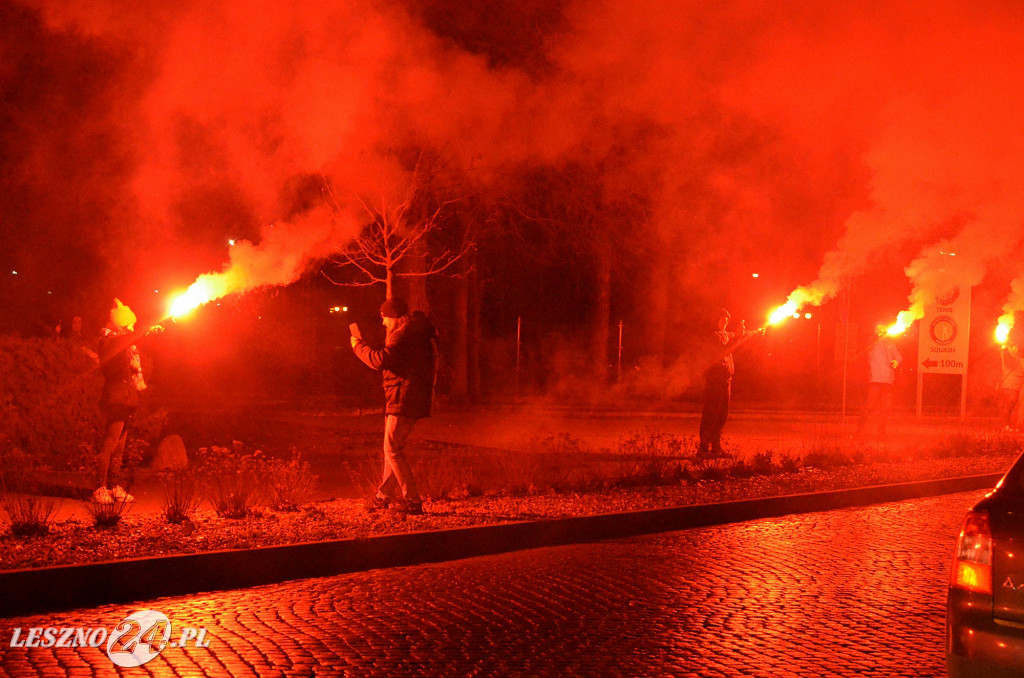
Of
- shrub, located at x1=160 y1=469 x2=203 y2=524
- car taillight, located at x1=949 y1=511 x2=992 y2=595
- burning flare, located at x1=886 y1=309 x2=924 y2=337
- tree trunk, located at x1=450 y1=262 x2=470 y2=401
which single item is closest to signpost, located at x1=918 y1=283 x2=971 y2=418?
burning flare, located at x1=886 y1=309 x2=924 y2=337

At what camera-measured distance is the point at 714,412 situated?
15352mm

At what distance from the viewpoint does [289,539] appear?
8.50m

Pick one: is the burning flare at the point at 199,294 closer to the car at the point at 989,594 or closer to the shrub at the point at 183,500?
the shrub at the point at 183,500

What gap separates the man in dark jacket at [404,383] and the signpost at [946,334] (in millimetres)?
17921

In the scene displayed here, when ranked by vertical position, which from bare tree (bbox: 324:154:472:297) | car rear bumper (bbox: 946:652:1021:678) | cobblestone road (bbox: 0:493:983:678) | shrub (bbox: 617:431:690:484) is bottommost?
cobblestone road (bbox: 0:493:983:678)

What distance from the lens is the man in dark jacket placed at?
976 centimetres

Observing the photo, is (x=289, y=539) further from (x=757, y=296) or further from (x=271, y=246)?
(x=757, y=296)

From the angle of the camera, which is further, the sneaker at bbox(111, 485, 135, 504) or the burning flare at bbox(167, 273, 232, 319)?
the burning flare at bbox(167, 273, 232, 319)

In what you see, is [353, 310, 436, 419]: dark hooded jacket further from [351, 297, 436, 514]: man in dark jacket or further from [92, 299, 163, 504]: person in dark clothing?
[92, 299, 163, 504]: person in dark clothing

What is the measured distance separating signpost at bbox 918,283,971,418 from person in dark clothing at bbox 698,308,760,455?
1125 cm

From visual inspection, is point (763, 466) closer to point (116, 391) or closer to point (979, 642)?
point (116, 391)

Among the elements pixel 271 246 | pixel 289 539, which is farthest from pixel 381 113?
pixel 289 539

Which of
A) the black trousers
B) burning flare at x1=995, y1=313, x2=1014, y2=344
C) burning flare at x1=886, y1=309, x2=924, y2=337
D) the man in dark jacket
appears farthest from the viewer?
burning flare at x1=995, y1=313, x2=1014, y2=344

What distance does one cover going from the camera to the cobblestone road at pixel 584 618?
5.79 m
